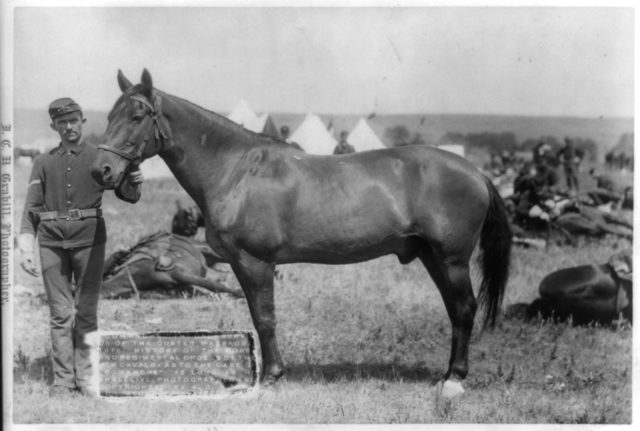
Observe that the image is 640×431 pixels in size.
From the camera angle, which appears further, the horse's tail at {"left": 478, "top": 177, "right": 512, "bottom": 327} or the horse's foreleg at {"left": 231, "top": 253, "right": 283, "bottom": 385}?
the horse's tail at {"left": 478, "top": 177, "right": 512, "bottom": 327}

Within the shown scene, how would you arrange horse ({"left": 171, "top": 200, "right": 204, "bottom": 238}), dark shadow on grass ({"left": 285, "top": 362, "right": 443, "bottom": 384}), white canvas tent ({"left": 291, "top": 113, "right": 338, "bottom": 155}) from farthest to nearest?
horse ({"left": 171, "top": 200, "right": 204, "bottom": 238}), white canvas tent ({"left": 291, "top": 113, "right": 338, "bottom": 155}), dark shadow on grass ({"left": 285, "top": 362, "right": 443, "bottom": 384})

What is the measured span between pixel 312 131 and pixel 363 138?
662mm

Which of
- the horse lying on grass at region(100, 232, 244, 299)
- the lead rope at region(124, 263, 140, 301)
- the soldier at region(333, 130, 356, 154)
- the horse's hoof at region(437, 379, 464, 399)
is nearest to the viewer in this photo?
the horse's hoof at region(437, 379, 464, 399)

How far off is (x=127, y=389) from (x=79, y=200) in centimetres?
156

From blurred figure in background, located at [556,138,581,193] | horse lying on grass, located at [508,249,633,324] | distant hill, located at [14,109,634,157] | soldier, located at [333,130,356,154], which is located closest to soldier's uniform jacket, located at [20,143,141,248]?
distant hill, located at [14,109,634,157]

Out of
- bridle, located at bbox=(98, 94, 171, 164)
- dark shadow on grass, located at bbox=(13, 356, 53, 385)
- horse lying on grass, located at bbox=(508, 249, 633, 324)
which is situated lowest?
dark shadow on grass, located at bbox=(13, 356, 53, 385)

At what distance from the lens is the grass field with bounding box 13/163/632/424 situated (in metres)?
5.24

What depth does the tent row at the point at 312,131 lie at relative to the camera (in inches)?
306

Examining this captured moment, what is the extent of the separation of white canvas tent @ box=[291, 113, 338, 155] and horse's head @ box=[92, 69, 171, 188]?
337cm

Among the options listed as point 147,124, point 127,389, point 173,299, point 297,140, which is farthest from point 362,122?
point 127,389

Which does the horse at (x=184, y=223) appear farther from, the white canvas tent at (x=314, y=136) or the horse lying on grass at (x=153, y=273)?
the white canvas tent at (x=314, y=136)

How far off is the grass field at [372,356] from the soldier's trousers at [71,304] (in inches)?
9.7

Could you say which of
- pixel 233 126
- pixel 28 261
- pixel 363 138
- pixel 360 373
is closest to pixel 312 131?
pixel 363 138

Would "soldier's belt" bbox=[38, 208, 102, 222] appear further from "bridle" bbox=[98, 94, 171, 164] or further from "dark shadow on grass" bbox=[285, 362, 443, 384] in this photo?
"dark shadow on grass" bbox=[285, 362, 443, 384]
